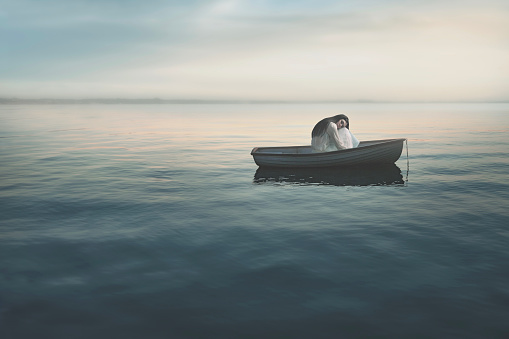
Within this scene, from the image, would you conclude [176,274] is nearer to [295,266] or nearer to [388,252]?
[295,266]

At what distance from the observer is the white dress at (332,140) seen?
62.7 feet

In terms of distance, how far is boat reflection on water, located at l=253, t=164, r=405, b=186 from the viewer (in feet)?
56.9

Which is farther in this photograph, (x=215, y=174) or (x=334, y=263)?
(x=215, y=174)

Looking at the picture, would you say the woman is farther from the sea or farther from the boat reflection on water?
the sea

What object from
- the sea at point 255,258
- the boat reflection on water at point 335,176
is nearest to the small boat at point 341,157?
the boat reflection on water at point 335,176

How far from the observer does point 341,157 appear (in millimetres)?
19422

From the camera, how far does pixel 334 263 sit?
8.28m

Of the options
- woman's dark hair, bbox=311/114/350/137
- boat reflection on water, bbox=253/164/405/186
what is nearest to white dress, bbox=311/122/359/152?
woman's dark hair, bbox=311/114/350/137

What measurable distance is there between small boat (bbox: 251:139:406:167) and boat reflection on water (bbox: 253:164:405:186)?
12.4 inches

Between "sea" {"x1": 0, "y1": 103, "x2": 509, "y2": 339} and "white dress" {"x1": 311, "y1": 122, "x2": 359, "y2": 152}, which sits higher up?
"white dress" {"x1": 311, "y1": 122, "x2": 359, "y2": 152}

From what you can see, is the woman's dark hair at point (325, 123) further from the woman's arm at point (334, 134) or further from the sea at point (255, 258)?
the sea at point (255, 258)

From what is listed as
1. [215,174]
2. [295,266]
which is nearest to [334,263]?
[295,266]

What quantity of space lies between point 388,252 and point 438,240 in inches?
62.2

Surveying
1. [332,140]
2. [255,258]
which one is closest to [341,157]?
[332,140]
